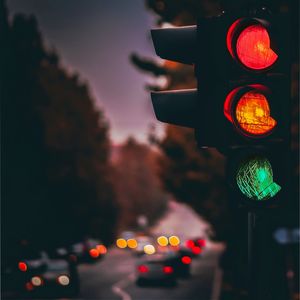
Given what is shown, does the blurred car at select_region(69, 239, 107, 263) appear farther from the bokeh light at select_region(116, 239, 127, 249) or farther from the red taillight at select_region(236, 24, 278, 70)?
the red taillight at select_region(236, 24, 278, 70)

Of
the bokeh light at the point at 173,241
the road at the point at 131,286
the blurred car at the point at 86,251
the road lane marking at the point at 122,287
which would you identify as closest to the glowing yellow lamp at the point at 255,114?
the road at the point at 131,286

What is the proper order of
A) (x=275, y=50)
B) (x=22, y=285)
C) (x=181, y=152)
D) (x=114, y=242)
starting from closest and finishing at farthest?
(x=275, y=50) → (x=22, y=285) → (x=181, y=152) → (x=114, y=242)

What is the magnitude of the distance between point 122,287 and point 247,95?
29.5 metres

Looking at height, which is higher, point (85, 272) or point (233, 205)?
point (233, 205)

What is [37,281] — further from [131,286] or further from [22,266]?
[131,286]

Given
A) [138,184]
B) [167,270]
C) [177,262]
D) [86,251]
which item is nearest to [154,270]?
[167,270]

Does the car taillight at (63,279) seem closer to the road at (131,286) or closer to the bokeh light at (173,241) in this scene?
the road at (131,286)

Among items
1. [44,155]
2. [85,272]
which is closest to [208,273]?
[85,272]

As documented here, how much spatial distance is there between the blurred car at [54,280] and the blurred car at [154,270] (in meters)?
4.77

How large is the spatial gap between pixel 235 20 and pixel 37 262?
1013 inches

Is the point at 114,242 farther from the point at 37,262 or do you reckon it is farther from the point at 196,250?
the point at 37,262

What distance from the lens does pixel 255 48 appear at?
14.9 feet

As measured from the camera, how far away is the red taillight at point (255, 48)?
452cm

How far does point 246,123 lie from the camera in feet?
15.0
